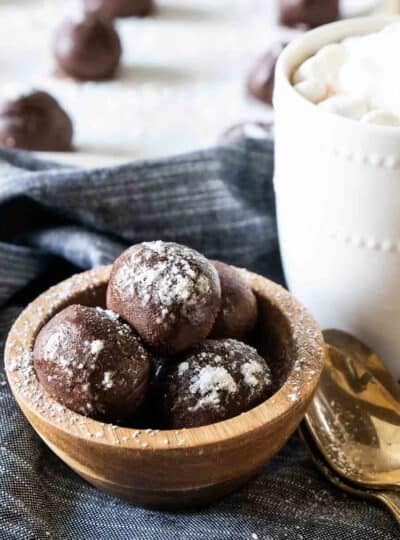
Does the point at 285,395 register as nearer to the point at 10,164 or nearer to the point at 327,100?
the point at 327,100

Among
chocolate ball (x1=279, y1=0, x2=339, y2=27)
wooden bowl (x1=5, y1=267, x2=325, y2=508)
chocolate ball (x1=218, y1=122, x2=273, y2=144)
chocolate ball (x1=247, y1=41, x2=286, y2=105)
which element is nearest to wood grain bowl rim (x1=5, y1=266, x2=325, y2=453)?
wooden bowl (x1=5, y1=267, x2=325, y2=508)

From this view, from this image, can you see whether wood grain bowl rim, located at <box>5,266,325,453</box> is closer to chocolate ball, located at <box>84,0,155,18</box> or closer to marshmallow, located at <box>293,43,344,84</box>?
marshmallow, located at <box>293,43,344,84</box>

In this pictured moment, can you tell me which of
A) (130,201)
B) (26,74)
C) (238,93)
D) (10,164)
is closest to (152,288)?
(130,201)

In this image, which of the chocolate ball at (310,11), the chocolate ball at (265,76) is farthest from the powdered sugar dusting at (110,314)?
the chocolate ball at (310,11)

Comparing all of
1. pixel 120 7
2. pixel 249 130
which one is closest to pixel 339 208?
pixel 249 130

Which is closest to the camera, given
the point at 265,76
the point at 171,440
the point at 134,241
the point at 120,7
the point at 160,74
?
the point at 171,440

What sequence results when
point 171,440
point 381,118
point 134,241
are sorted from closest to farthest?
1. point 171,440
2. point 381,118
3. point 134,241

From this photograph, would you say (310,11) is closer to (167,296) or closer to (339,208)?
(339,208)
